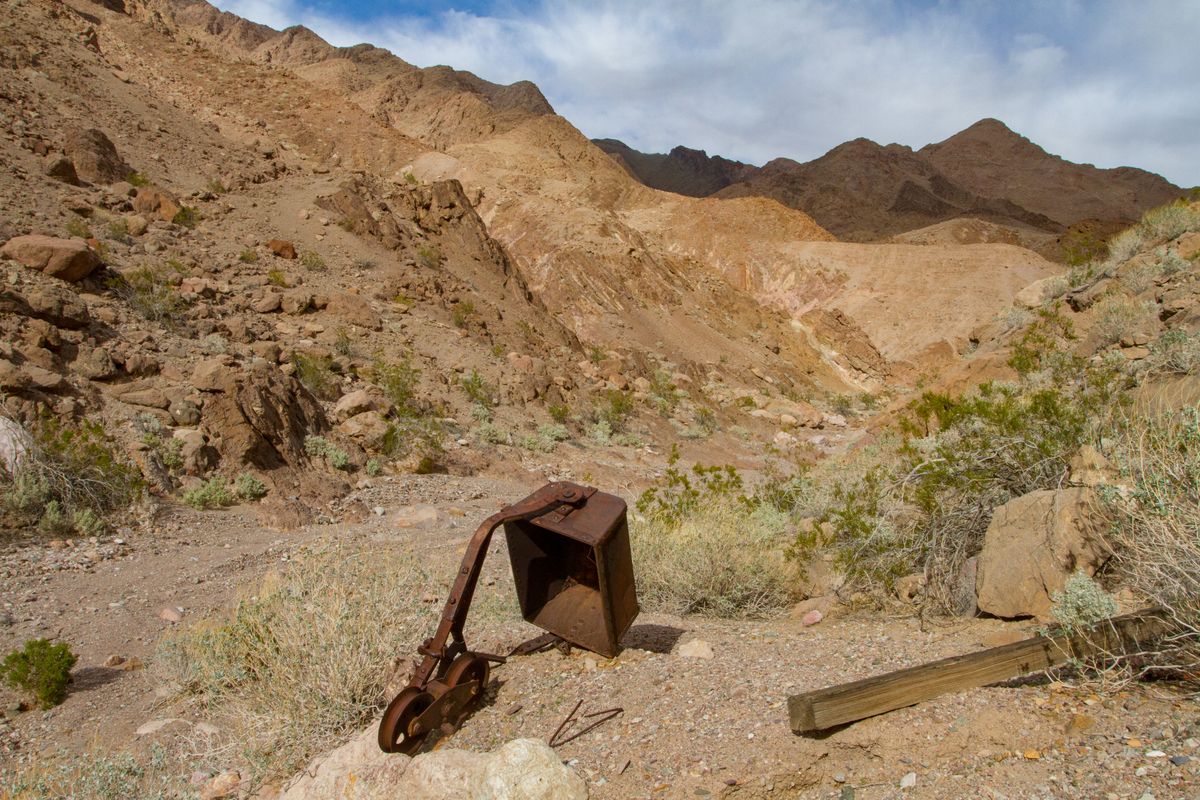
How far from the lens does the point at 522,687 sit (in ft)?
10.7

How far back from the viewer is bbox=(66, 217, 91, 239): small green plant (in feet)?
37.5

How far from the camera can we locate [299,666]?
10.4 feet

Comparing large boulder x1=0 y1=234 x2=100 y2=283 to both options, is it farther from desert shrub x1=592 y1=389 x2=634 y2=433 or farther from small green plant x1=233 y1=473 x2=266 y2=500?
desert shrub x1=592 y1=389 x2=634 y2=433

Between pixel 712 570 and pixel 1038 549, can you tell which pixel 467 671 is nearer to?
pixel 712 570

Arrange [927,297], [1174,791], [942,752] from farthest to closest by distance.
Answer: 1. [927,297]
2. [942,752]
3. [1174,791]

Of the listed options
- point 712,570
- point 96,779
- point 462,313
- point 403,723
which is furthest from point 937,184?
point 96,779

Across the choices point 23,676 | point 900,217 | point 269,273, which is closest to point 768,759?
point 23,676

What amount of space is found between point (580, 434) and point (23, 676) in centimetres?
1092

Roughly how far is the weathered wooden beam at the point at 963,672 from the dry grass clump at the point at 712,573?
238cm

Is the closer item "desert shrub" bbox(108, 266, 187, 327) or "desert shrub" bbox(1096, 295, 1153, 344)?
"desert shrub" bbox(1096, 295, 1153, 344)

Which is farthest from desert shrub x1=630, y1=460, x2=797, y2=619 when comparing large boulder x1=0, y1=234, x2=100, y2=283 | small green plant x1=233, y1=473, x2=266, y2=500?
large boulder x1=0, y1=234, x2=100, y2=283

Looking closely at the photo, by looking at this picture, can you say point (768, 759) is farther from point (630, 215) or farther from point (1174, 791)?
point (630, 215)

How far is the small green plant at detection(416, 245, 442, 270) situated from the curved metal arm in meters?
15.6

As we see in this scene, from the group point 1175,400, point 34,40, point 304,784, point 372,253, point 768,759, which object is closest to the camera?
point 768,759
